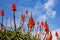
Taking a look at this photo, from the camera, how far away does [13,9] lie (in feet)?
19.4

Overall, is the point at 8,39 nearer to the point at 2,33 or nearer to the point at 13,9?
the point at 2,33

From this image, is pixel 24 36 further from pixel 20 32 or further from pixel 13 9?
pixel 13 9

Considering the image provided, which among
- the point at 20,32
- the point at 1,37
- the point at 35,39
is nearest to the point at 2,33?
the point at 1,37

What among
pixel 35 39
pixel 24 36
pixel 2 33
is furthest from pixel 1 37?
pixel 35 39

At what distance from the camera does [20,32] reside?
6000 millimetres

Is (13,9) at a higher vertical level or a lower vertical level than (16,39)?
higher

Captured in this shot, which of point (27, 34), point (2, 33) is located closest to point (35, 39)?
point (27, 34)

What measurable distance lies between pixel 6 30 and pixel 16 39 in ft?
1.43

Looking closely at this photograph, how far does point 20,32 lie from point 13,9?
0.72m

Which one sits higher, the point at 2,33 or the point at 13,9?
the point at 13,9

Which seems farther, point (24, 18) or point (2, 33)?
point (24, 18)

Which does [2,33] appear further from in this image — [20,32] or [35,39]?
[35,39]

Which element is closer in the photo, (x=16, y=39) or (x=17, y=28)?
(x=16, y=39)

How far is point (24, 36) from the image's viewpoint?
5.87 metres
